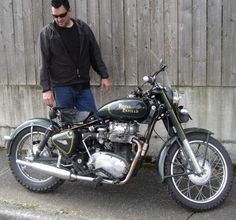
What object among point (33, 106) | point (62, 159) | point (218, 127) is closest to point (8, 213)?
point (62, 159)

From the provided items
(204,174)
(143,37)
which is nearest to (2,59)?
(143,37)

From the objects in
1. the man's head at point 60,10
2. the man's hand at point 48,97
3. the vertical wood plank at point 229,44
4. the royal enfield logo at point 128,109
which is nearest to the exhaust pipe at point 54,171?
the man's hand at point 48,97

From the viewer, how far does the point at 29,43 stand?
21.6 feet

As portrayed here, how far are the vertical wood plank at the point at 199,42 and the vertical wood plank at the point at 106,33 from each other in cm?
105

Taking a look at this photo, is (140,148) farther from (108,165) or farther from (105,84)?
(105,84)

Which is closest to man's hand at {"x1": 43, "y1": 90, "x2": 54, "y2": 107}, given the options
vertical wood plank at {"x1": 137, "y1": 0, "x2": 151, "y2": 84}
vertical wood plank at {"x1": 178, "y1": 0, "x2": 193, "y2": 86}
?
vertical wood plank at {"x1": 137, "y1": 0, "x2": 151, "y2": 84}

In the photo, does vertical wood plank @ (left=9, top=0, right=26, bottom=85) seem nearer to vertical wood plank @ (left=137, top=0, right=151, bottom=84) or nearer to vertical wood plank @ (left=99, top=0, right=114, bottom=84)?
vertical wood plank @ (left=99, top=0, right=114, bottom=84)

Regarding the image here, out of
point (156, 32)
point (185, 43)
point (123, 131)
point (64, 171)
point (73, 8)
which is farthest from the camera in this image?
point (73, 8)

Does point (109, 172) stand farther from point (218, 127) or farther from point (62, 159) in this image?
point (218, 127)

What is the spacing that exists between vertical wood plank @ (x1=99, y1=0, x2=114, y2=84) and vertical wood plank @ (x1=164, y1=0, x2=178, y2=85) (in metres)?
0.72

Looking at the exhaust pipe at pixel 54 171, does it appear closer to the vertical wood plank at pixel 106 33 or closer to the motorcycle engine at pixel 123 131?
the motorcycle engine at pixel 123 131

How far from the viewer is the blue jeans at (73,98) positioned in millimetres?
5668

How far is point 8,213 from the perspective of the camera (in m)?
5.05

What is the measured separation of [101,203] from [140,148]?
0.77 metres
